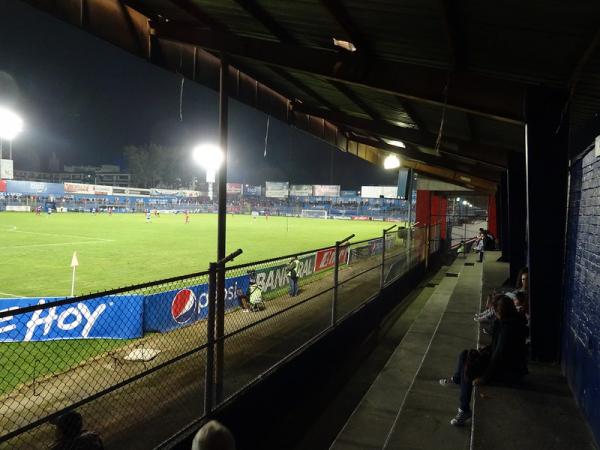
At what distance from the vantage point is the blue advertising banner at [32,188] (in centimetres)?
5655

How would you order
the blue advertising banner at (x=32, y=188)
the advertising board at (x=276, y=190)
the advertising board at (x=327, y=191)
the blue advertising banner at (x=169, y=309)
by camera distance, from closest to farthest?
the blue advertising banner at (x=169, y=309) → the blue advertising banner at (x=32, y=188) → the advertising board at (x=327, y=191) → the advertising board at (x=276, y=190)

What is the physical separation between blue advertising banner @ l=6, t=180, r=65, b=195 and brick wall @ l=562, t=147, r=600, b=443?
6539 centimetres

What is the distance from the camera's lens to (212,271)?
405 centimetres

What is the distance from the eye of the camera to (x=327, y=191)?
9444cm

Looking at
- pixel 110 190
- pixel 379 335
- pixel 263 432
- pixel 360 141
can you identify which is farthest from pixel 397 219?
pixel 263 432

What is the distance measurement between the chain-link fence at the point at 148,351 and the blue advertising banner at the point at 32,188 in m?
57.3

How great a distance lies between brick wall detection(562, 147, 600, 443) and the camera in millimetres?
3379

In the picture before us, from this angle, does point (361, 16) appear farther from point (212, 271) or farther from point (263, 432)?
point (263, 432)

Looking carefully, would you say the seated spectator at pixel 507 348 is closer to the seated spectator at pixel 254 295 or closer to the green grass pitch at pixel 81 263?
the green grass pitch at pixel 81 263

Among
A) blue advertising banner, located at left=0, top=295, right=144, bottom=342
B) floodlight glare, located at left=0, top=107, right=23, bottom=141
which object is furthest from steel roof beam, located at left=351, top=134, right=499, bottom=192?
floodlight glare, located at left=0, top=107, right=23, bottom=141

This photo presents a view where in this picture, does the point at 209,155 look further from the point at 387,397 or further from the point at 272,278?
the point at 387,397

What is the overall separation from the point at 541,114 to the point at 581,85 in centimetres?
47

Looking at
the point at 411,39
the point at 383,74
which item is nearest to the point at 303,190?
the point at 383,74

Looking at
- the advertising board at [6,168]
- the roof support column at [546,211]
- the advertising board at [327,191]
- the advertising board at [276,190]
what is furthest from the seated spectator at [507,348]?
the advertising board at [276,190]
